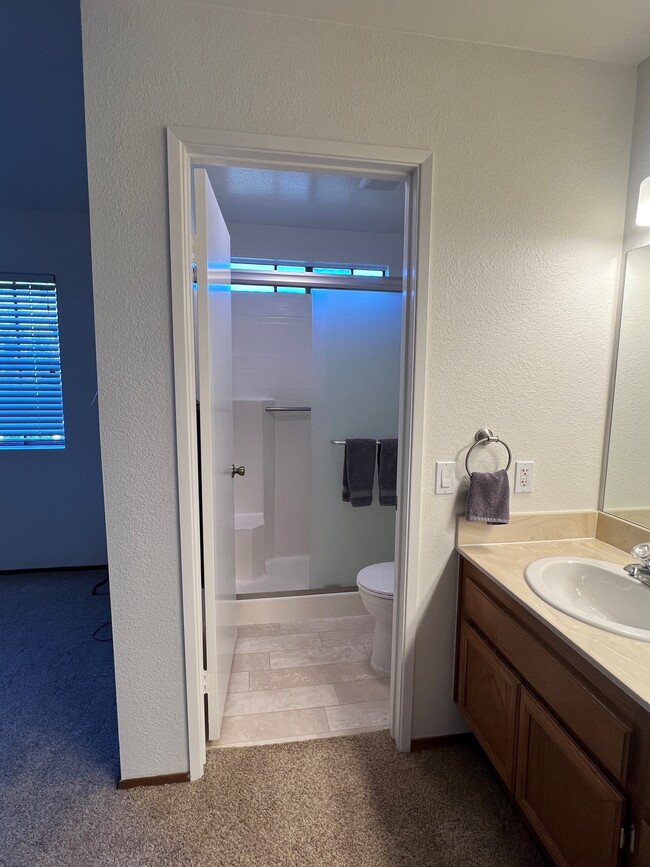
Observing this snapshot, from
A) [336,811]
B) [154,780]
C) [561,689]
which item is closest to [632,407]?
[561,689]

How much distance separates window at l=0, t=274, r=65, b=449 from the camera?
3.00m

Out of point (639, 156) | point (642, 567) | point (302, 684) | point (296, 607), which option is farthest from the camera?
point (296, 607)

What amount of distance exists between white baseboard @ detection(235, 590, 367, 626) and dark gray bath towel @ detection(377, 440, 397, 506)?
62cm

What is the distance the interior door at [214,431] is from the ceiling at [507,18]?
59 centimetres

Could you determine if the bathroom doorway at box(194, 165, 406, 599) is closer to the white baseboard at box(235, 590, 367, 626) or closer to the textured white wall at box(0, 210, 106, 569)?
the white baseboard at box(235, 590, 367, 626)

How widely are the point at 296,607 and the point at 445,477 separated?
149 cm

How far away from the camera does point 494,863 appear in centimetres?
129

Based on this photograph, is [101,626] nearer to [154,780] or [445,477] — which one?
[154,780]

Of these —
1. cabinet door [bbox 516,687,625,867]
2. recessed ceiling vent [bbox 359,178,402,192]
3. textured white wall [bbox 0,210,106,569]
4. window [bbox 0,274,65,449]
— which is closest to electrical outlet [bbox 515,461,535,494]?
cabinet door [bbox 516,687,625,867]

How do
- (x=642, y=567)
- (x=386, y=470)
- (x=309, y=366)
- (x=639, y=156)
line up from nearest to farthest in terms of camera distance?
(x=642, y=567)
(x=639, y=156)
(x=386, y=470)
(x=309, y=366)

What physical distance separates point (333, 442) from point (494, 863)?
6.32ft

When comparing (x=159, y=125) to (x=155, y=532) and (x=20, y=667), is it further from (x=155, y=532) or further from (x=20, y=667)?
(x=20, y=667)

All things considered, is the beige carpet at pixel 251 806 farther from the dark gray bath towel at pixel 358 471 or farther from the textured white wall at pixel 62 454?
the textured white wall at pixel 62 454

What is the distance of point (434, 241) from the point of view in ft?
4.82
